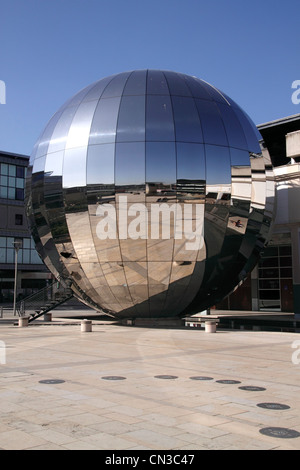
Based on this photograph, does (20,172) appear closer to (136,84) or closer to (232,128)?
(136,84)

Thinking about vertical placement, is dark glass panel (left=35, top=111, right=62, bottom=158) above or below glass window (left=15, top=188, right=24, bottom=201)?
below

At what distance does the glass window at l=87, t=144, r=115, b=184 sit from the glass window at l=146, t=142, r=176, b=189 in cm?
134

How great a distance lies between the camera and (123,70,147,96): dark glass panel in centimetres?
1908

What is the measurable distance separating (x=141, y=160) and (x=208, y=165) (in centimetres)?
250

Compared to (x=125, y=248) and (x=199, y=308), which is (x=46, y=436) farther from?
(x=199, y=308)

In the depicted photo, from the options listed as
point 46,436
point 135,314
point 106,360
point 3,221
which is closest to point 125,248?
point 135,314

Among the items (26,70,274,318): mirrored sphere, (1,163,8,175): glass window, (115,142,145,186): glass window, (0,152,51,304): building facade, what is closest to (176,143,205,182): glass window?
(26,70,274,318): mirrored sphere

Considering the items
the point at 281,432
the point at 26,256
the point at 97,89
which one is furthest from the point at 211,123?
the point at 26,256

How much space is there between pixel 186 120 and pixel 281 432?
552 inches

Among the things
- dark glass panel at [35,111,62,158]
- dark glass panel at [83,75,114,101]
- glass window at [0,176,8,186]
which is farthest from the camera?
glass window at [0,176,8,186]

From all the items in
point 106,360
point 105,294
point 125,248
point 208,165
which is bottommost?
point 106,360

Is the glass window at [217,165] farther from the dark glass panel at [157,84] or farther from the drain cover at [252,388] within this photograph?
the drain cover at [252,388]

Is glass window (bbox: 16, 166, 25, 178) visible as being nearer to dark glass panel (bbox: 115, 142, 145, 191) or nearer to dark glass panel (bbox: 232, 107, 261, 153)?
dark glass panel (bbox: 232, 107, 261, 153)
